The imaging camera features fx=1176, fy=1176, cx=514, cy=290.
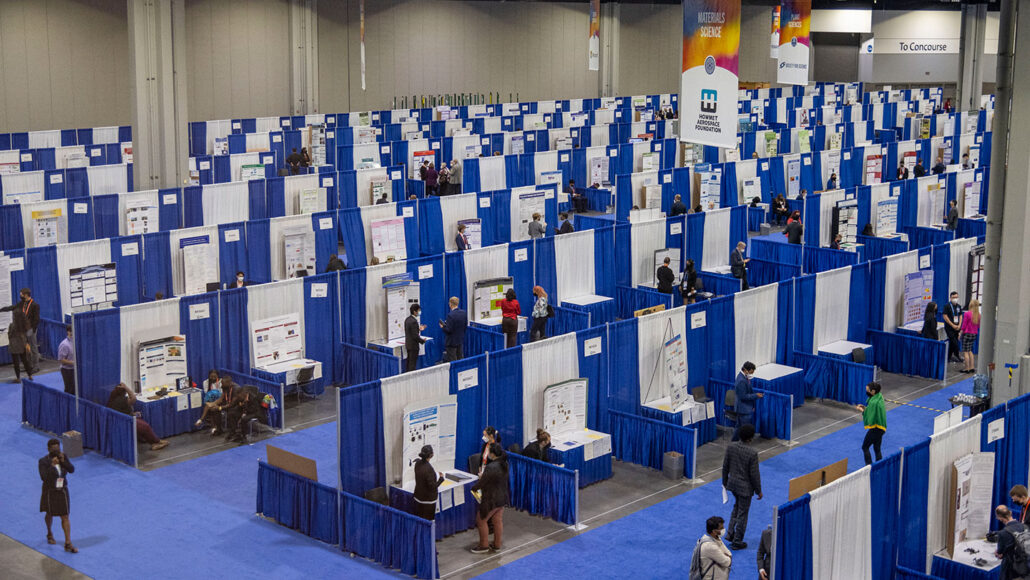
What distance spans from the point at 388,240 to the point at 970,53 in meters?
33.8

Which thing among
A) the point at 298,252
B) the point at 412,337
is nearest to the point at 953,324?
the point at 412,337

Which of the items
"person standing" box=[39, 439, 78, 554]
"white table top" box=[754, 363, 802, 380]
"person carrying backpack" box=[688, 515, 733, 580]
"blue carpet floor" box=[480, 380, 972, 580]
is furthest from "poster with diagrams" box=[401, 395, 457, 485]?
"white table top" box=[754, 363, 802, 380]

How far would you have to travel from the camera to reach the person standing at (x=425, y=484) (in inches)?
516

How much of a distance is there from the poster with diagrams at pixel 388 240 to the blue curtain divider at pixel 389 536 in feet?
39.8

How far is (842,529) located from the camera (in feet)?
37.2

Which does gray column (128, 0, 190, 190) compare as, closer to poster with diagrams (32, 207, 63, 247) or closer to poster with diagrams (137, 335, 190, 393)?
poster with diagrams (32, 207, 63, 247)

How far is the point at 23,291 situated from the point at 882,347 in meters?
14.6

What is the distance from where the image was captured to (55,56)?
4178 cm

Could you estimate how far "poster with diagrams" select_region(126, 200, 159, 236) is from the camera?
25328 mm

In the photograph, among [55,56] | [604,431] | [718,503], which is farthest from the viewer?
[55,56]

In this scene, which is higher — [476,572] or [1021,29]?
[1021,29]

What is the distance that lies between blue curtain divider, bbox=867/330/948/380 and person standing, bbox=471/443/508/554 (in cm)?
1000

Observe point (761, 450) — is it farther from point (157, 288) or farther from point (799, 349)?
point (157, 288)

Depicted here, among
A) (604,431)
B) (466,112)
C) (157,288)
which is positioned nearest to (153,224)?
(157,288)
